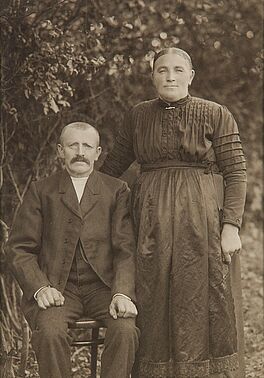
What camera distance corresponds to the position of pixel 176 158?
4109 mm

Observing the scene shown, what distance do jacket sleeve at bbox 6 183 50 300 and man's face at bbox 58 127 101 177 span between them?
272 millimetres

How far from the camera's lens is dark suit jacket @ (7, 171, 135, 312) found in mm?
4008

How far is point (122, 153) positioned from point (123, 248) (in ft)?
2.29

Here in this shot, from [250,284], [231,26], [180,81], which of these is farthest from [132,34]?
[250,284]

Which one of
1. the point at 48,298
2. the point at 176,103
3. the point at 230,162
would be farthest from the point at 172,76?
the point at 48,298

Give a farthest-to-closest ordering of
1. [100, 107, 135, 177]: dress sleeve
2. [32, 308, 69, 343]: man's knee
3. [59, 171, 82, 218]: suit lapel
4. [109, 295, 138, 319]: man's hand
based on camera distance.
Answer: [100, 107, 135, 177]: dress sleeve < [59, 171, 82, 218]: suit lapel < [109, 295, 138, 319]: man's hand < [32, 308, 69, 343]: man's knee

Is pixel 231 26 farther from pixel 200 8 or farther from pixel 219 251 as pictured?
pixel 219 251

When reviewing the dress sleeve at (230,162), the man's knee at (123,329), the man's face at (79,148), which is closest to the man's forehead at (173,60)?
the dress sleeve at (230,162)

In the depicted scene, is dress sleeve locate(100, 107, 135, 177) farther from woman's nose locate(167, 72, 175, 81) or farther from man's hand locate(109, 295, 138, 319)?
man's hand locate(109, 295, 138, 319)

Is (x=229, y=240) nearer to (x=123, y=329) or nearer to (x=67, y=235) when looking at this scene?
(x=123, y=329)

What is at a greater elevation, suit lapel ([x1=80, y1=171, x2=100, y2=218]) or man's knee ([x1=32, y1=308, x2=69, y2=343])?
suit lapel ([x1=80, y1=171, x2=100, y2=218])

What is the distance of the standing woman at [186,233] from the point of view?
157 inches

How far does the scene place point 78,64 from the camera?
15.7 feet

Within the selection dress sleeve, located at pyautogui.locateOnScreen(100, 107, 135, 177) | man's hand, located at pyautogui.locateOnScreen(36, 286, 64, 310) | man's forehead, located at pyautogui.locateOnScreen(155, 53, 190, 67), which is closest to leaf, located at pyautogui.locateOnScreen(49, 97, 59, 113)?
dress sleeve, located at pyautogui.locateOnScreen(100, 107, 135, 177)
